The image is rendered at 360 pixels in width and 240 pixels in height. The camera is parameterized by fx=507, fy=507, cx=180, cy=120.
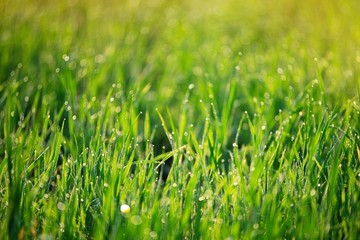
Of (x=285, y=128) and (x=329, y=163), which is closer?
(x=329, y=163)

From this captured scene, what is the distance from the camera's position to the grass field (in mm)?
1456

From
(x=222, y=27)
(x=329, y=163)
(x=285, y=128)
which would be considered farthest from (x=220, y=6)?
(x=329, y=163)

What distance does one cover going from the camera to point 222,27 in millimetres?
3303

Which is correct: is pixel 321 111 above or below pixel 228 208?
above

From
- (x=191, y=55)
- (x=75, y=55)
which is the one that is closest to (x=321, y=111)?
(x=191, y=55)

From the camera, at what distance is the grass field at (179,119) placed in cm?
146

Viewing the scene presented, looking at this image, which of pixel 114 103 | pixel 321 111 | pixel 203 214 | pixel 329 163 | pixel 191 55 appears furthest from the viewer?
pixel 191 55

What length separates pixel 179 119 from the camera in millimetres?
2230

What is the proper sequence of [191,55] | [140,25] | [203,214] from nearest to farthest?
[203,214] < [191,55] < [140,25]

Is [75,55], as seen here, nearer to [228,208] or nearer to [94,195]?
[94,195]

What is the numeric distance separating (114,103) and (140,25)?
1.28m

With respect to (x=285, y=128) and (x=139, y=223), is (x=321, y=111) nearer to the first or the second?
(x=285, y=128)

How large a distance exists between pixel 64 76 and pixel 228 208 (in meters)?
1.14

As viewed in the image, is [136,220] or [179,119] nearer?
[136,220]
